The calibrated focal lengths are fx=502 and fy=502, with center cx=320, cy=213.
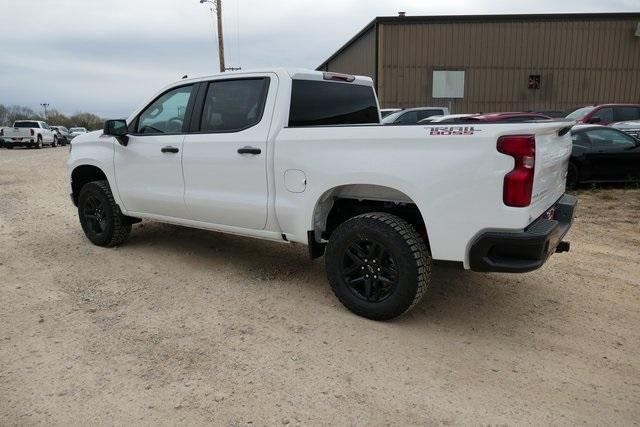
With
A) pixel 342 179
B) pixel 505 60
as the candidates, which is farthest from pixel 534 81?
pixel 342 179

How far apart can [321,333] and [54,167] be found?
52.3 ft

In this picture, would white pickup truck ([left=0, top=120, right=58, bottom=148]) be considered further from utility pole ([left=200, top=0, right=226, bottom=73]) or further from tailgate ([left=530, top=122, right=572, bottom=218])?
tailgate ([left=530, top=122, right=572, bottom=218])

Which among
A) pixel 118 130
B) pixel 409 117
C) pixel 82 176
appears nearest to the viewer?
pixel 118 130

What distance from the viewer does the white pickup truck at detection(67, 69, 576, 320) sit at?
3115mm

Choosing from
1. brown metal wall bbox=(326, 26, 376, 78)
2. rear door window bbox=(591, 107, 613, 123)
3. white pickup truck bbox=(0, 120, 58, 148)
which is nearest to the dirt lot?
rear door window bbox=(591, 107, 613, 123)

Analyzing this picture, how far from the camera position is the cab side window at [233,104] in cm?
432

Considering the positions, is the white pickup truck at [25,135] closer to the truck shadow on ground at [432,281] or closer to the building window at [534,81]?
the truck shadow on ground at [432,281]

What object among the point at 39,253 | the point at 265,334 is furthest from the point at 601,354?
the point at 39,253

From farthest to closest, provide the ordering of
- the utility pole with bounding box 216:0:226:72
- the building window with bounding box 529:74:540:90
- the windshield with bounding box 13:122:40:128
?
1. the windshield with bounding box 13:122:40:128
2. the building window with bounding box 529:74:540:90
3. the utility pole with bounding box 216:0:226:72

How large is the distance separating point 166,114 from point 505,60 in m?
23.6

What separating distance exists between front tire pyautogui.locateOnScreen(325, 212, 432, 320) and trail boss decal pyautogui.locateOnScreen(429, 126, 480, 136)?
0.72 m

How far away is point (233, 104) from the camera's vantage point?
4.51m

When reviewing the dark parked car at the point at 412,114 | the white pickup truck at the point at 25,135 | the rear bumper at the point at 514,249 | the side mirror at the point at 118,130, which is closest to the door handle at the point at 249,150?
the side mirror at the point at 118,130

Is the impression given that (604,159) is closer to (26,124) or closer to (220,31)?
(220,31)
